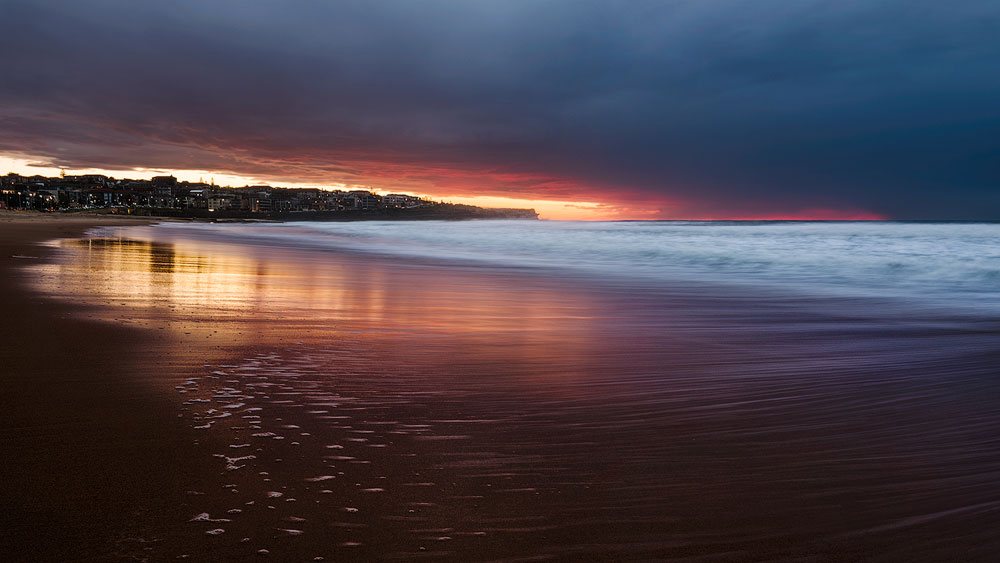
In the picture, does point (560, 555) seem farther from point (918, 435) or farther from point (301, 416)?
point (918, 435)

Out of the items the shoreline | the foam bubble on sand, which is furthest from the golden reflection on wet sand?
the foam bubble on sand

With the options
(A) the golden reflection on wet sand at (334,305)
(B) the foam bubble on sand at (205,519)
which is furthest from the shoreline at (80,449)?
(A) the golden reflection on wet sand at (334,305)

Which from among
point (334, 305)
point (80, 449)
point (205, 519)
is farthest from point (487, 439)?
point (334, 305)

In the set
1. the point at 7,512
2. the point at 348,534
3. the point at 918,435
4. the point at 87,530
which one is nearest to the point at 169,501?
the point at 87,530

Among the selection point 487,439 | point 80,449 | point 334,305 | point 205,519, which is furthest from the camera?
point 334,305

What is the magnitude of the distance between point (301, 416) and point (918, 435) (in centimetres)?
279

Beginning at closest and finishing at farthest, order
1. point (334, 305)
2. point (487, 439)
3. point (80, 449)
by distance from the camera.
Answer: point (80, 449) → point (487, 439) → point (334, 305)

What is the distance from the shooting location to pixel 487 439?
8.95ft

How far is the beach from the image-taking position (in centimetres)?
191

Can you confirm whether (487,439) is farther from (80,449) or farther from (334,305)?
(334,305)

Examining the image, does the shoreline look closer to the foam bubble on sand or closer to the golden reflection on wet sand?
the foam bubble on sand

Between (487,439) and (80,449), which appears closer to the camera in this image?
(80,449)

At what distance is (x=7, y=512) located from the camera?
194cm

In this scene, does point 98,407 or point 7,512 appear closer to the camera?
point 7,512
